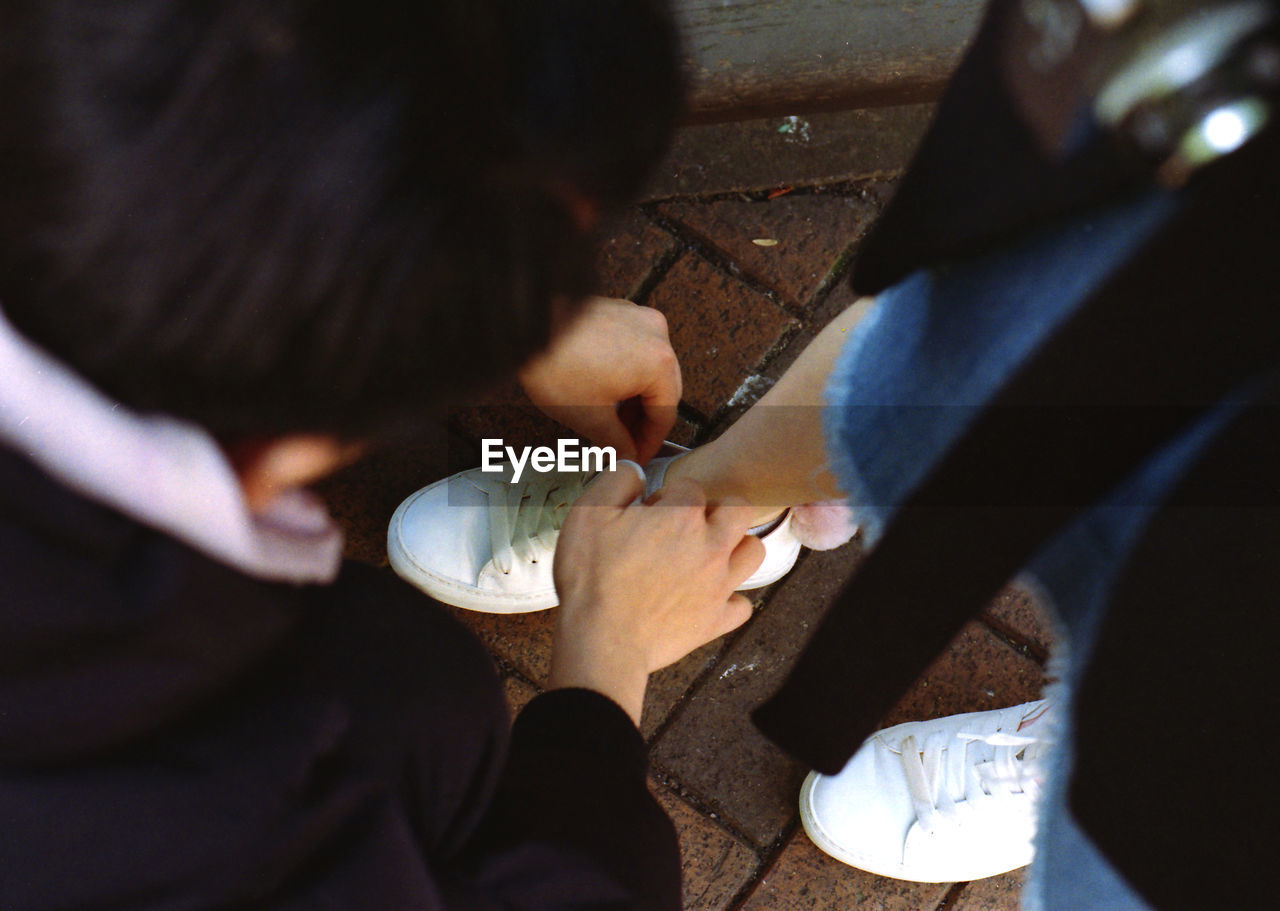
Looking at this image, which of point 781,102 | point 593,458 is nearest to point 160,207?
point 593,458

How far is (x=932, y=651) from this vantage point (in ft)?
3.04

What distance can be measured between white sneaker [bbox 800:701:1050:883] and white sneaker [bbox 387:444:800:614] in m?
0.39

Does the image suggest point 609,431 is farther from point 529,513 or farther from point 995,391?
point 995,391

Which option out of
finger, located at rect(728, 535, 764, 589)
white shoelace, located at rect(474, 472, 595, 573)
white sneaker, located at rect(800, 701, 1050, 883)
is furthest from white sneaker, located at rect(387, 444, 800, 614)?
white sneaker, located at rect(800, 701, 1050, 883)

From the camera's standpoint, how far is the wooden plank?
165 cm

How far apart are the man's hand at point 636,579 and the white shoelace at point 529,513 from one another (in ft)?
1.04

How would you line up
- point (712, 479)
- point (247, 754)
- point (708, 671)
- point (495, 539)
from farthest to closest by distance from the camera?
point (708, 671) < point (495, 539) < point (712, 479) < point (247, 754)

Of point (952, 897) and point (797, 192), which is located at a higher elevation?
point (797, 192)

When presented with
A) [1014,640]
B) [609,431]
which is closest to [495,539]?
[609,431]

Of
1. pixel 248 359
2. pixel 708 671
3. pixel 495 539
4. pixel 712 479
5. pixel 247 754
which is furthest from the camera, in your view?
pixel 708 671

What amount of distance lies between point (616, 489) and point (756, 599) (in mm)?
553

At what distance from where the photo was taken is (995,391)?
77cm

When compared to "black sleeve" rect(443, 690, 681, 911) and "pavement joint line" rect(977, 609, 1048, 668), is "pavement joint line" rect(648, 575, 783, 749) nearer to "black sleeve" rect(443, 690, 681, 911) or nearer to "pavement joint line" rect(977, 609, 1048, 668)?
"pavement joint line" rect(977, 609, 1048, 668)

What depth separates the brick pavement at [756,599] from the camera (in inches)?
62.5
